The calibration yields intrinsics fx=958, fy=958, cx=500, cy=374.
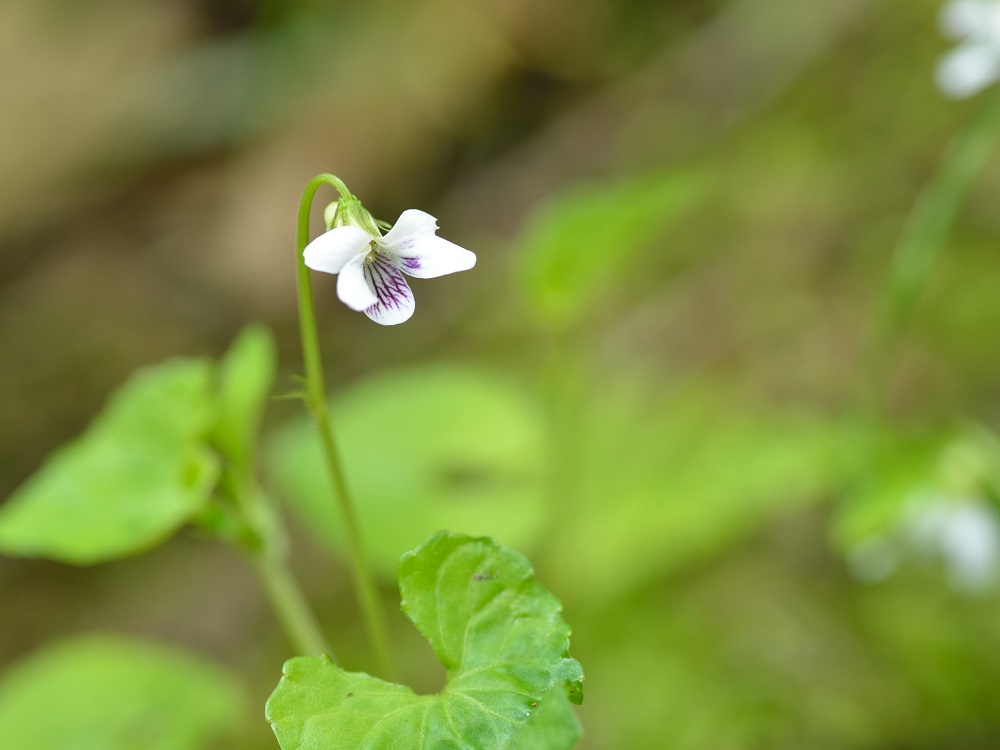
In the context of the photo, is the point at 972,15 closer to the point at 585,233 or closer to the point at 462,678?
the point at 585,233

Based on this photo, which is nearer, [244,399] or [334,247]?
[334,247]

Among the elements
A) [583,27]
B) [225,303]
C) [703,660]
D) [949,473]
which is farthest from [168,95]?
[949,473]

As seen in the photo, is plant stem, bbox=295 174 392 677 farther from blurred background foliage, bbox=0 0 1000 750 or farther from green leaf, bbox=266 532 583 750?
blurred background foliage, bbox=0 0 1000 750

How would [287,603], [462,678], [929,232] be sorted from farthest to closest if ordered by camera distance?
[929,232] < [287,603] < [462,678]

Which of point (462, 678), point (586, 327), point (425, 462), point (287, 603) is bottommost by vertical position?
point (462, 678)

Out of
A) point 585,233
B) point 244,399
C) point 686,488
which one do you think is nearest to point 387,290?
point 244,399

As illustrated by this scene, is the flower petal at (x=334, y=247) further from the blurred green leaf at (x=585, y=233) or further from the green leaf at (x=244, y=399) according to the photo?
the blurred green leaf at (x=585, y=233)

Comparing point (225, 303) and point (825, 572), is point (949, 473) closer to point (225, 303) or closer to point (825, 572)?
point (825, 572)
